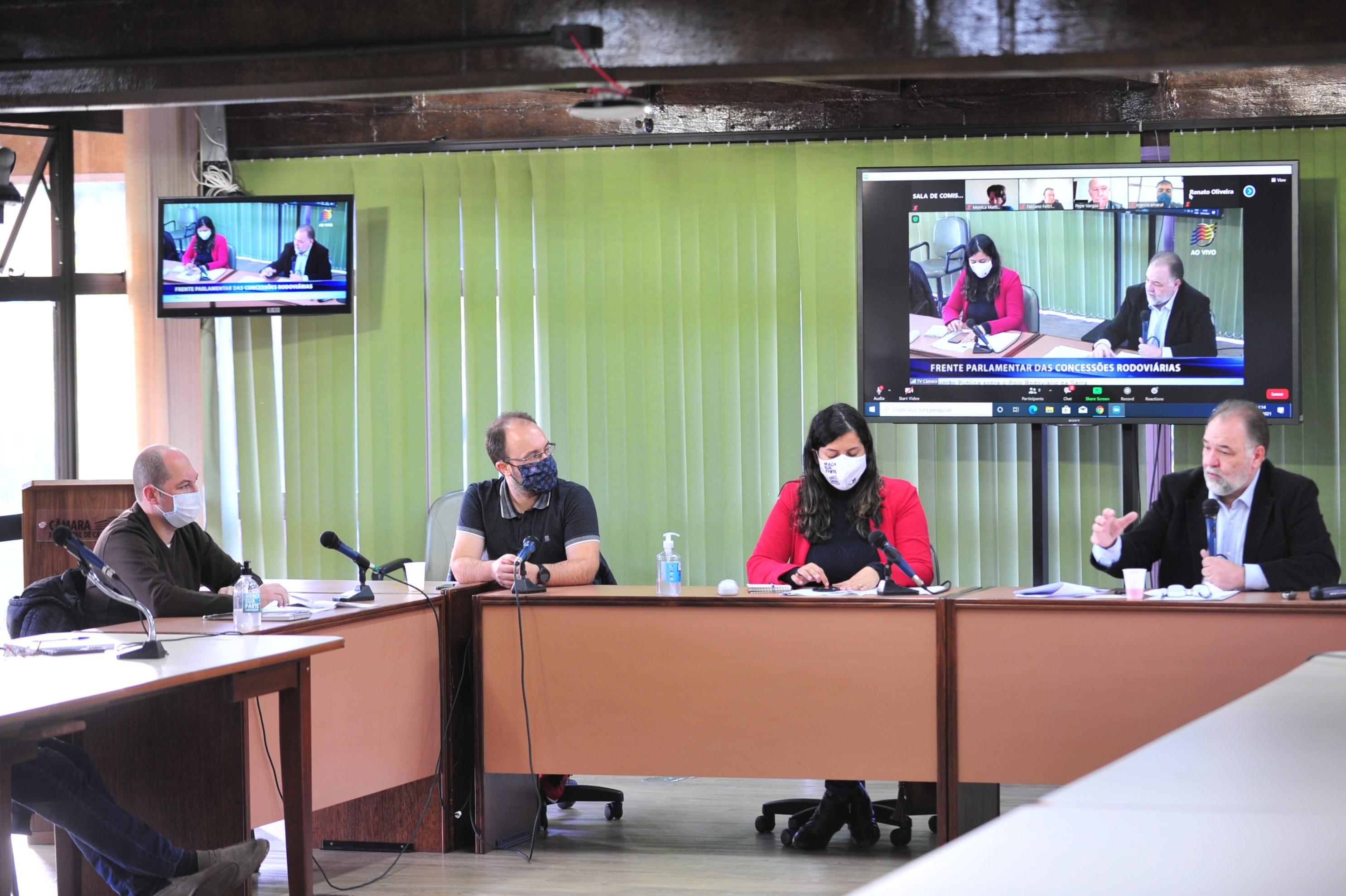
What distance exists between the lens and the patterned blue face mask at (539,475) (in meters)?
4.42

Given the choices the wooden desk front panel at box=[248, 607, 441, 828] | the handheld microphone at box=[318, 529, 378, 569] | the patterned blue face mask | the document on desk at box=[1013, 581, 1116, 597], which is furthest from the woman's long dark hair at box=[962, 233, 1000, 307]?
the handheld microphone at box=[318, 529, 378, 569]

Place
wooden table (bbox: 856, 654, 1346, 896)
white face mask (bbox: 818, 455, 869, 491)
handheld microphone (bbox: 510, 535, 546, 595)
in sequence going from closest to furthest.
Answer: wooden table (bbox: 856, 654, 1346, 896) < handheld microphone (bbox: 510, 535, 546, 595) < white face mask (bbox: 818, 455, 869, 491)

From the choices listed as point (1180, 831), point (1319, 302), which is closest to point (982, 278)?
point (1319, 302)

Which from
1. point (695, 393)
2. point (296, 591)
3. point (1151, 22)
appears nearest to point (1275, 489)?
point (1151, 22)

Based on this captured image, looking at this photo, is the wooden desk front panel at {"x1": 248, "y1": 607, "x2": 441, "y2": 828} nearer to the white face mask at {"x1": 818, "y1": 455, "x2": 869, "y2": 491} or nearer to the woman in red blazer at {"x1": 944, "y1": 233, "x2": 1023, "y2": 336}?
the white face mask at {"x1": 818, "y1": 455, "x2": 869, "y2": 491}

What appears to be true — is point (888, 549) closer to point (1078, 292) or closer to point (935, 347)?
point (935, 347)

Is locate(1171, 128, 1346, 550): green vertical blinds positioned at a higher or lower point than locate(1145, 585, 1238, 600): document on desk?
higher

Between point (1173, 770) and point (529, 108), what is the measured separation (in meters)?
4.49

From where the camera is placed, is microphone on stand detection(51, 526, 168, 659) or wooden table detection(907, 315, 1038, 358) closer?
microphone on stand detection(51, 526, 168, 659)

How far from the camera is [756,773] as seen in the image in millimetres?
3883

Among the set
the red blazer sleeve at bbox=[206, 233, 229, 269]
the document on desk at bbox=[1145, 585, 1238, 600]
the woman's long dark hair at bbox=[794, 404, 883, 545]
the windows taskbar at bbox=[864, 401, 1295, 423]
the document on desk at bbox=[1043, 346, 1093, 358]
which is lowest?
the document on desk at bbox=[1145, 585, 1238, 600]

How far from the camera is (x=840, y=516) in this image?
4371mm

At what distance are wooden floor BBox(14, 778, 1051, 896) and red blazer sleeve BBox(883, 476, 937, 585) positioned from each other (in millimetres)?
848

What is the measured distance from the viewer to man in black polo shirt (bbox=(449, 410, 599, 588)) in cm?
442
